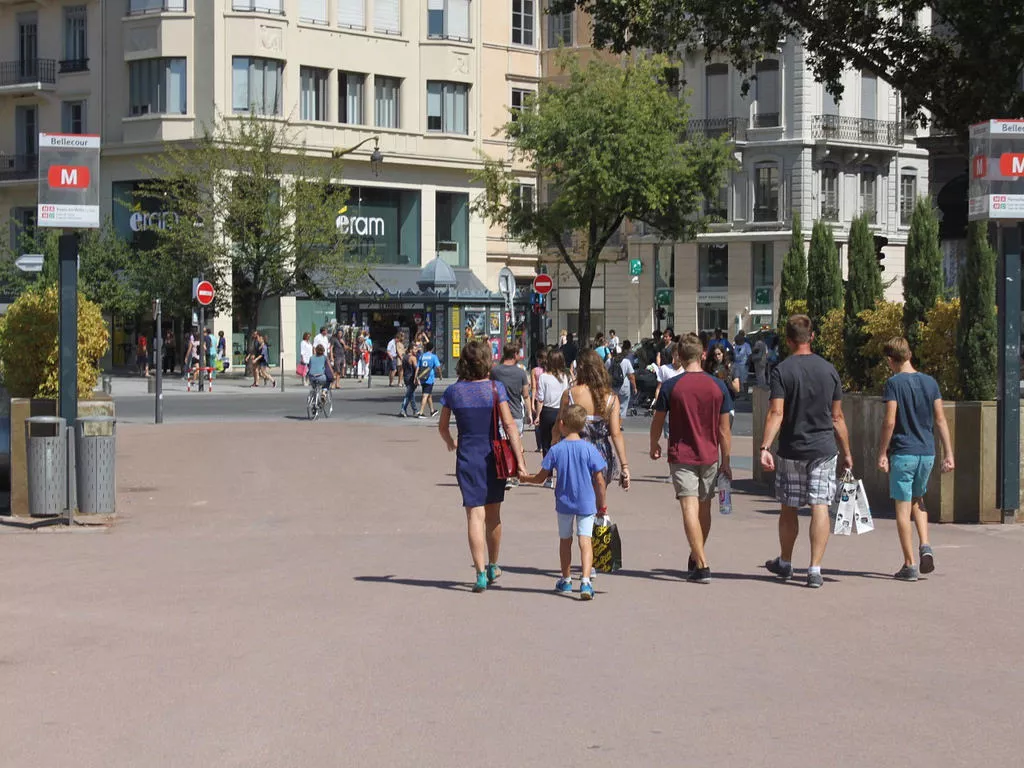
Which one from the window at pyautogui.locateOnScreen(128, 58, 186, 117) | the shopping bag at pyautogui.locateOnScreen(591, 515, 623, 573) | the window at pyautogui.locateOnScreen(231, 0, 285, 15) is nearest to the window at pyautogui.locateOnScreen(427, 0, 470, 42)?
the window at pyautogui.locateOnScreen(231, 0, 285, 15)

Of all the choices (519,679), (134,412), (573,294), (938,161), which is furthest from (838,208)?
(519,679)

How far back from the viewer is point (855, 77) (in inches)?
2490

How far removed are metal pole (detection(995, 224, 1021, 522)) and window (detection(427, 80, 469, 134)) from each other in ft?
154

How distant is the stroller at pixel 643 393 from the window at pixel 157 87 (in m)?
25.3

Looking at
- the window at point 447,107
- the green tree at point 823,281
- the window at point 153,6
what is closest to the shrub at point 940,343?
the green tree at point 823,281

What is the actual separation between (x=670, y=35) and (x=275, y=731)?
1986 centimetres

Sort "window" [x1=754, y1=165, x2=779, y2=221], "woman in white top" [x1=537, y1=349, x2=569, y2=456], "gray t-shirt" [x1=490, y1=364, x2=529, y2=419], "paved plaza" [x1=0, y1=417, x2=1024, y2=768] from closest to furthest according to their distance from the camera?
"paved plaza" [x1=0, y1=417, x2=1024, y2=768]
"woman in white top" [x1=537, y1=349, x2=569, y2=456]
"gray t-shirt" [x1=490, y1=364, x2=529, y2=419]
"window" [x1=754, y1=165, x2=779, y2=221]

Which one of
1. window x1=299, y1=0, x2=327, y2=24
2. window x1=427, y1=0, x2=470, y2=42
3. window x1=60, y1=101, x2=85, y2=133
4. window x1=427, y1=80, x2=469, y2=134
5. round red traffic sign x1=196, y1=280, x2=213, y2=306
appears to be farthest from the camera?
window x1=427, y1=80, x2=469, y2=134

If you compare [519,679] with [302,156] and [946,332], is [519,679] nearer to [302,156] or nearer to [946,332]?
[946,332]

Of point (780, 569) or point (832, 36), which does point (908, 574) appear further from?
point (832, 36)

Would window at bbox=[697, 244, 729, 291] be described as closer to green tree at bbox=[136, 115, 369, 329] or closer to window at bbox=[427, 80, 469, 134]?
window at bbox=[427, 80, 469, 134]

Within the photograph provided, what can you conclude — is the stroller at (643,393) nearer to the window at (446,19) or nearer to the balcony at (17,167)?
the window at (446,19)

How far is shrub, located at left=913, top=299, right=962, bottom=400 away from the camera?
16.8 meters

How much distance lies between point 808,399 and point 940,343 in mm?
6285
